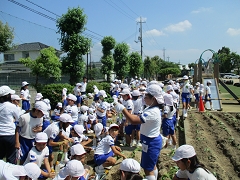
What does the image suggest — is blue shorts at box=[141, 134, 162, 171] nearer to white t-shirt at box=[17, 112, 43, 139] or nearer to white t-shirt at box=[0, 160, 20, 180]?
white t-shirt at box=[0, 160, 20, 180]

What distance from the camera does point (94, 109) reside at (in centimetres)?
859

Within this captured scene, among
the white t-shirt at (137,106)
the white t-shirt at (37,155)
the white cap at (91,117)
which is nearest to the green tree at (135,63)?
the white cap at (91,117)

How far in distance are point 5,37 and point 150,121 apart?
12831mm

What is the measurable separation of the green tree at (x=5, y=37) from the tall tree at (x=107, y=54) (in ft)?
38.5

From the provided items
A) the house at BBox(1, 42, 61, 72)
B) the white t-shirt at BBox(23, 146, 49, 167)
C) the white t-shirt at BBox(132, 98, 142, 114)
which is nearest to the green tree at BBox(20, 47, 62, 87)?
the white t-shirt at BBox(132, 98, 142, 114)

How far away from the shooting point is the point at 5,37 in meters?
14.2

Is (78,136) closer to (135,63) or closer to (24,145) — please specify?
(24,145)

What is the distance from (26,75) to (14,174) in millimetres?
15334

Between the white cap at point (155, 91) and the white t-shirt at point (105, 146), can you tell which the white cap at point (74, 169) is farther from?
the white t-shirt at point (105, 146)

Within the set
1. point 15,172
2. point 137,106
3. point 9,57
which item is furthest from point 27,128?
point 9,57

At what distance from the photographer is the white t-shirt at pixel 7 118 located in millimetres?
4703

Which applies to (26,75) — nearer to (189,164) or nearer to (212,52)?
(189,164)

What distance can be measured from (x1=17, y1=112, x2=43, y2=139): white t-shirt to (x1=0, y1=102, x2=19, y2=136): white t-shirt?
0.19 m

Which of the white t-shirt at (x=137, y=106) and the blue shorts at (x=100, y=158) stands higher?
the white t-shirt at (x=137, y=106)
